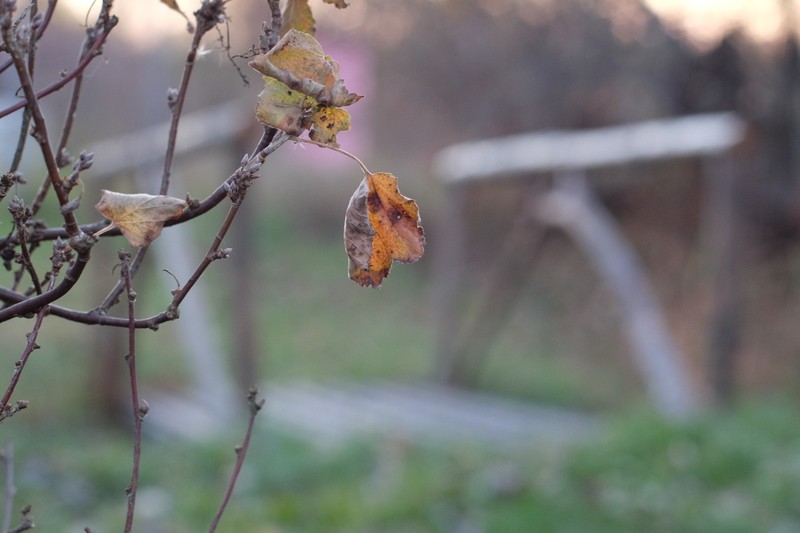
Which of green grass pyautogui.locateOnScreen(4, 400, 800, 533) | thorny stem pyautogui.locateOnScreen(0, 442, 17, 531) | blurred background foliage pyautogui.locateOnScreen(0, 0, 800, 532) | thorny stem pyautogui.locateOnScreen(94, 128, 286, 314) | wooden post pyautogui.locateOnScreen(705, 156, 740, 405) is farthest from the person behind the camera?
wooden post pyautogui.locateOnScreen(705, 156, 740, 405)

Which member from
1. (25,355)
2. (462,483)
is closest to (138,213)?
(25,355)

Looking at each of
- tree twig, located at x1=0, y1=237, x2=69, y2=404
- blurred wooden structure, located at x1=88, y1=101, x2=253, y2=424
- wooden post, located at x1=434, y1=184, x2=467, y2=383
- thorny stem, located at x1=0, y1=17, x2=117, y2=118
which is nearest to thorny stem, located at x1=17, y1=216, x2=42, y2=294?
tree twig, located at x1=0, y1=237, x2=69, y2=404

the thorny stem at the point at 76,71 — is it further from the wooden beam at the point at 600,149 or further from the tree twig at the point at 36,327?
the wooden beam at the point at 600,149

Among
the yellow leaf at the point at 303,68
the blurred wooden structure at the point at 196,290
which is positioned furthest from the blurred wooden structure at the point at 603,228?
the yellow leaf at the point at 303,68

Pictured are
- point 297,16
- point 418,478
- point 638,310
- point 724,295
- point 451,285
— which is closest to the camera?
point 297,16

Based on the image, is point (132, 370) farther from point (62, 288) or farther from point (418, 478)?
point (418, 478)

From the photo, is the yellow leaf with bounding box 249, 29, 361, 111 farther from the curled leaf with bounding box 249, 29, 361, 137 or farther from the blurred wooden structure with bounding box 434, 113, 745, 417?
the blurred wooden structure with bounding box 434, 113, 745, 417
